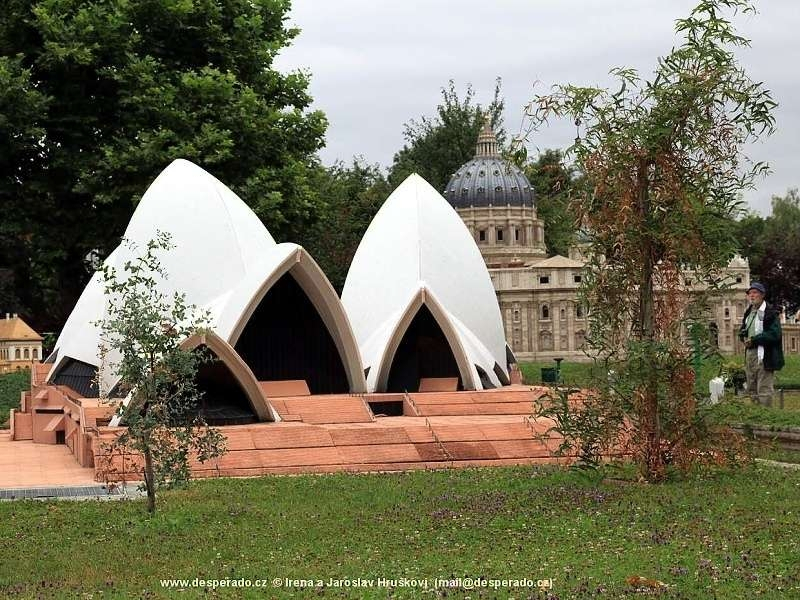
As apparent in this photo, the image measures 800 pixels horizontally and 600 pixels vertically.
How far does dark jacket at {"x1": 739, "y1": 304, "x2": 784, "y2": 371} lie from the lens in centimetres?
1642

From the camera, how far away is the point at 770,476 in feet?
39.8

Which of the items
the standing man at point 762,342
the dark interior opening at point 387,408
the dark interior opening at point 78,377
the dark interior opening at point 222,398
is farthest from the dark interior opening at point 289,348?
the standing man at point 762,342

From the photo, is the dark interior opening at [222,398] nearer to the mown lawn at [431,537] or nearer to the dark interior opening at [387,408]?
the dark interior opening at [387,408]

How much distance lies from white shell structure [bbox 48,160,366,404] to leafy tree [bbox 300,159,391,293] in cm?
826

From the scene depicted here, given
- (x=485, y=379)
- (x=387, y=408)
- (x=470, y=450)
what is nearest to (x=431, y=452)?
(x=470, y=450)

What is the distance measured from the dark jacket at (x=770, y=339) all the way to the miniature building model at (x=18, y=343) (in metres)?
24.7

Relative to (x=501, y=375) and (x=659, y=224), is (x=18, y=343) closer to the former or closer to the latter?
(x=501, y=375)

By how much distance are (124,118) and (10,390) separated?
5.98 metres

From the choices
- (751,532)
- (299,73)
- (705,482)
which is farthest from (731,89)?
(299,73)

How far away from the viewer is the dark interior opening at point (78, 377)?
20797 mm

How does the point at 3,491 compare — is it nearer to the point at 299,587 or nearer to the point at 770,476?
the point at 299,587

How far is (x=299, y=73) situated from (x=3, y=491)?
17.8 meters

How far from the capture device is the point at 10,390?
26.4m

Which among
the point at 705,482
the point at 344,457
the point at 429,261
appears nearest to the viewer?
the point at 705,482
